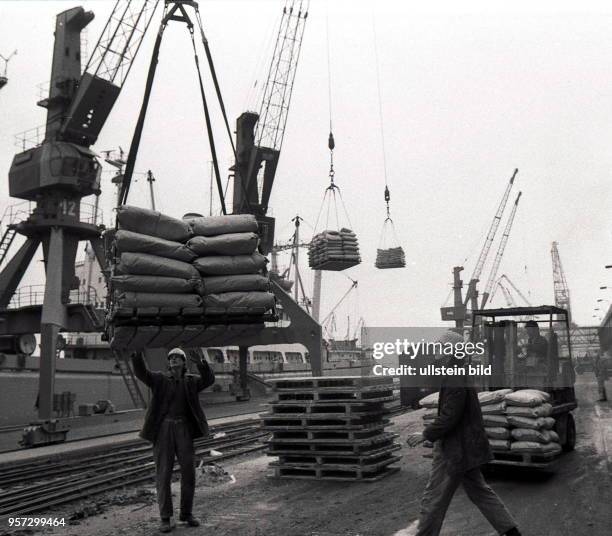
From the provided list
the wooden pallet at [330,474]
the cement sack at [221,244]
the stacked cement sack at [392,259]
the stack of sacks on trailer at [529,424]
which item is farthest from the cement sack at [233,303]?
the stacked cement sack at [392,259]

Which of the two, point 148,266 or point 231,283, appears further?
point 231,283

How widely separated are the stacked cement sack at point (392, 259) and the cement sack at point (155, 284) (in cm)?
2627

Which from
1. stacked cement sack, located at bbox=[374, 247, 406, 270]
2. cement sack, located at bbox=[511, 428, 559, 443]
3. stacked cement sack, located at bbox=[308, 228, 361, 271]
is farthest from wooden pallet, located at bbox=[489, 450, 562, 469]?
stacked cement sack, located at bbox=[374, 247, 406, 270]

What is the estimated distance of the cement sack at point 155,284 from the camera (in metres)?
7.41

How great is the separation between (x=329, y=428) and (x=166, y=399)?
3.58 meters

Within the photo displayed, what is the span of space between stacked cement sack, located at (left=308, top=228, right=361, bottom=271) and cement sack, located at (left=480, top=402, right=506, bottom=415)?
48.6ft

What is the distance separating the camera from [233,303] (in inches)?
312

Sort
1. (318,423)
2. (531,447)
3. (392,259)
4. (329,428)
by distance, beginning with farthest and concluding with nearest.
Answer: (392,259) < (318,423) < (329,428) < (531,447)

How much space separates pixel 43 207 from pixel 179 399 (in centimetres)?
2386

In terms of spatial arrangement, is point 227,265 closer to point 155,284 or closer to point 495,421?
point 155,284

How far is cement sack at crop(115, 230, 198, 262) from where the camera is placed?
755 centimetres

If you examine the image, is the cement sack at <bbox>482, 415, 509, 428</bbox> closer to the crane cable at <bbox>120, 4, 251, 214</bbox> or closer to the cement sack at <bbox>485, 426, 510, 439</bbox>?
the cement sack at <bbox>485, 426, 510, 439</bbox>

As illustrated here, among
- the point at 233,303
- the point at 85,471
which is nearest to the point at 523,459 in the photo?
the point at 233,303

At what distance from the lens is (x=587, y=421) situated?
17.0 meters
